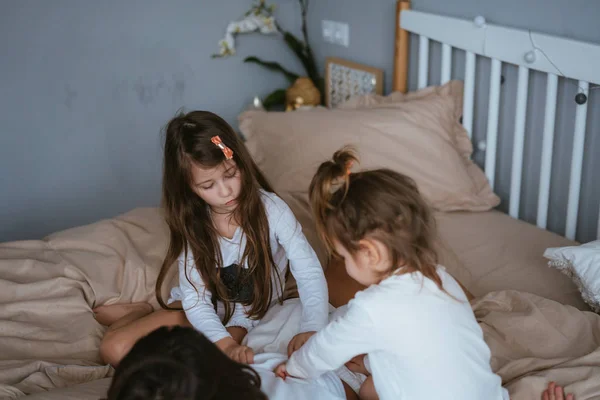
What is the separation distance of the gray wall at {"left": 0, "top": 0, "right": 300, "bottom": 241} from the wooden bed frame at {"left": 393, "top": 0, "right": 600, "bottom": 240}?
0.84 m

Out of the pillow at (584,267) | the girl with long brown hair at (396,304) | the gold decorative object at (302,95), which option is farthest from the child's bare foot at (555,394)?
the gold decorative object at (302,95)

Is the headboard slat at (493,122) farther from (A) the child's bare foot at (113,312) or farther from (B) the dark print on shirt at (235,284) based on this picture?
(A) the child's bare foot at (113,312)

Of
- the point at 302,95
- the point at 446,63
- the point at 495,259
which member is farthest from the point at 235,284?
the point at 302,95

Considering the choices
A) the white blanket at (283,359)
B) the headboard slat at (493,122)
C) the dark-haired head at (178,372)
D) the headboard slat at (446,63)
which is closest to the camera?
the dark-haired head at (178,372)

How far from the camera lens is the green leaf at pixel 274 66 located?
107 inches

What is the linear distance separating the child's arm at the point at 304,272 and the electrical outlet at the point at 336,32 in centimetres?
127

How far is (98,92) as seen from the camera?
2.51 meters

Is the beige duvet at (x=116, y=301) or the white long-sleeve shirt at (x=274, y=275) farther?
the white long-sleeve shirt at (x=274, y=275)

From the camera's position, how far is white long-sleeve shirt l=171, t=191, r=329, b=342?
1394 millimetres

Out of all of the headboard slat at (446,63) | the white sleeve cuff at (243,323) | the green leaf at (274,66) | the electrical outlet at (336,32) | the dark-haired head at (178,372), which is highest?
the electrical outlet at (336,32)

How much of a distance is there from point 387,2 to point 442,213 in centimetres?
82

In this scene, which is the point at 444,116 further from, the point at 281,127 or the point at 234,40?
the point at 234,40

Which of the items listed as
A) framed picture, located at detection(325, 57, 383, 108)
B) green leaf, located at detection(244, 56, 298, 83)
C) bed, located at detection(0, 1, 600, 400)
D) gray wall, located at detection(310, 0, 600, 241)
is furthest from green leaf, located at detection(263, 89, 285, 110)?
gray wall, located at detection(310, 0, 600, 241)

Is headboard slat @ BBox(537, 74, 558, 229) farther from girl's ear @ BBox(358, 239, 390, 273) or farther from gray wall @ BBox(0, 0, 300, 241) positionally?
gray wall @ BBox(0, 0, 300, 241)
